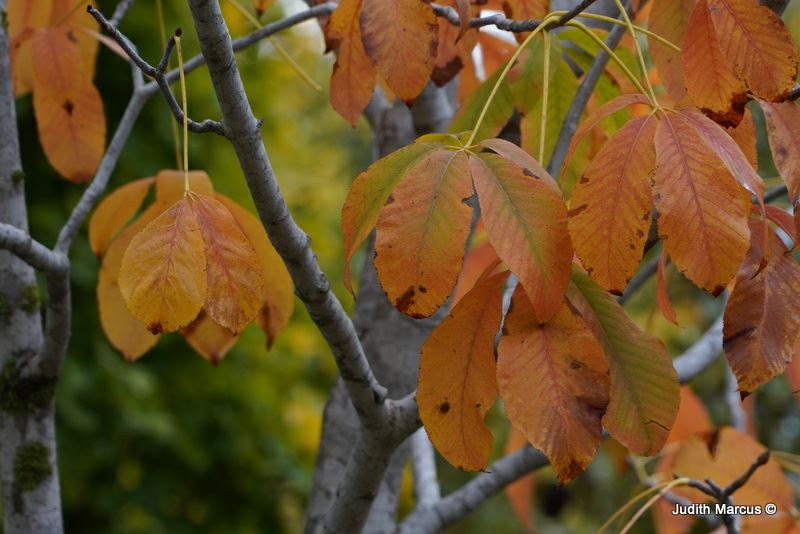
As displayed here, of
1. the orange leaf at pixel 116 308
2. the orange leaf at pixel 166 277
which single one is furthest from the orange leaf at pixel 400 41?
the orange leaf at pixel 116 308

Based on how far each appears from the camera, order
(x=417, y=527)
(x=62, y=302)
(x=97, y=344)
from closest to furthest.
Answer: (x=62, y=302) → (x=417, y=527) → (x=97, y=344)

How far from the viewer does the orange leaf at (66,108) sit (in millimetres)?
1011

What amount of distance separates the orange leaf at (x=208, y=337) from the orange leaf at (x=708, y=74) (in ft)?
1.97

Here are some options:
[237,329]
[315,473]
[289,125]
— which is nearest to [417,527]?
[315,473]

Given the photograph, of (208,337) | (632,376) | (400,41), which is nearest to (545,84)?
(400,41)

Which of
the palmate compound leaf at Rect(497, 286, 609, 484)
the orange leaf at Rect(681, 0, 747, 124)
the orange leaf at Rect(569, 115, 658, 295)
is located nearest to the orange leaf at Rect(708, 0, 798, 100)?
the orange leaf at Rect(681, 0, 747, 124)

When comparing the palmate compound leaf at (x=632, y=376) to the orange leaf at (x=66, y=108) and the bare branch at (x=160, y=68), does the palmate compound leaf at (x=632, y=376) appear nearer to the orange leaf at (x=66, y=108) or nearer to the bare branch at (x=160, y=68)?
the bare branch at (x=160, y=68)

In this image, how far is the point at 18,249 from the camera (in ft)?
2.94

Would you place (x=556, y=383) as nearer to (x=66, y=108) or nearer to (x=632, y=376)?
(x=632, y=376)

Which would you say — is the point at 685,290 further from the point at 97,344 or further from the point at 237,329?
the point at 237,329

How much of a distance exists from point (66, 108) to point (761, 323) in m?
0.82

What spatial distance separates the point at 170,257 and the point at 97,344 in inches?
100

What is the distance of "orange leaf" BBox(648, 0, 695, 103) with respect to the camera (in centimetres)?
81

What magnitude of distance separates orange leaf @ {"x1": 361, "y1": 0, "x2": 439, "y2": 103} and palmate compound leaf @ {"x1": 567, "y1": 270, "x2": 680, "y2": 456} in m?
0.20
